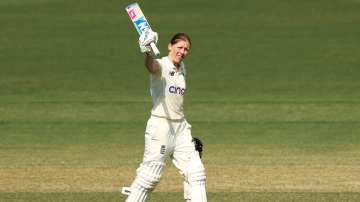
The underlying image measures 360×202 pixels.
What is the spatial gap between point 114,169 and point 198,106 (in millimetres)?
7537

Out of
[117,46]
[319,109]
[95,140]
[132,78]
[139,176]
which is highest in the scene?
[117,46]

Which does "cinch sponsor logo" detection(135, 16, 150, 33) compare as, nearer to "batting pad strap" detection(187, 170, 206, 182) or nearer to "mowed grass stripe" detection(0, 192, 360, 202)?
"batting pad strap" detection(187, 170, 206, 182)

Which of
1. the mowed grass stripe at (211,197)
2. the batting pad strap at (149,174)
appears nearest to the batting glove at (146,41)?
the batting pad strap at (149,174)

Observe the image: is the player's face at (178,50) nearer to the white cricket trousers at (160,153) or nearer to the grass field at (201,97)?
the white cricket trousers at (160,153)

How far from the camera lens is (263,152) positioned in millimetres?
19328

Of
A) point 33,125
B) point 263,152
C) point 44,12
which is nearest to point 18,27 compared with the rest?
point 44,12

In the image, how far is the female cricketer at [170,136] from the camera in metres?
12.5

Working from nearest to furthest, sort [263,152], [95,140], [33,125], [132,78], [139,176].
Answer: [139,176], [263,152], [95,140], [33,125], [132,78]

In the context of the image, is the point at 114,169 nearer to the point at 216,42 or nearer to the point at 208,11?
the point at 216,42

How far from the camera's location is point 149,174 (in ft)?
41.2

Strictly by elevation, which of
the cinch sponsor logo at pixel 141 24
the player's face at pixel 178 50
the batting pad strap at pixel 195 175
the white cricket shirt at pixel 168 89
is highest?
the cinch sponsor logo at pixel 141 24

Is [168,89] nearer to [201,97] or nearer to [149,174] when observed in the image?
[149,174]

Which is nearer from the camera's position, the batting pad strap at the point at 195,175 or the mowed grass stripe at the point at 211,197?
the batting pad strap at the point at 195,175

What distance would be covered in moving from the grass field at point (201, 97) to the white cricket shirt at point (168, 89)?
7.43 feet
